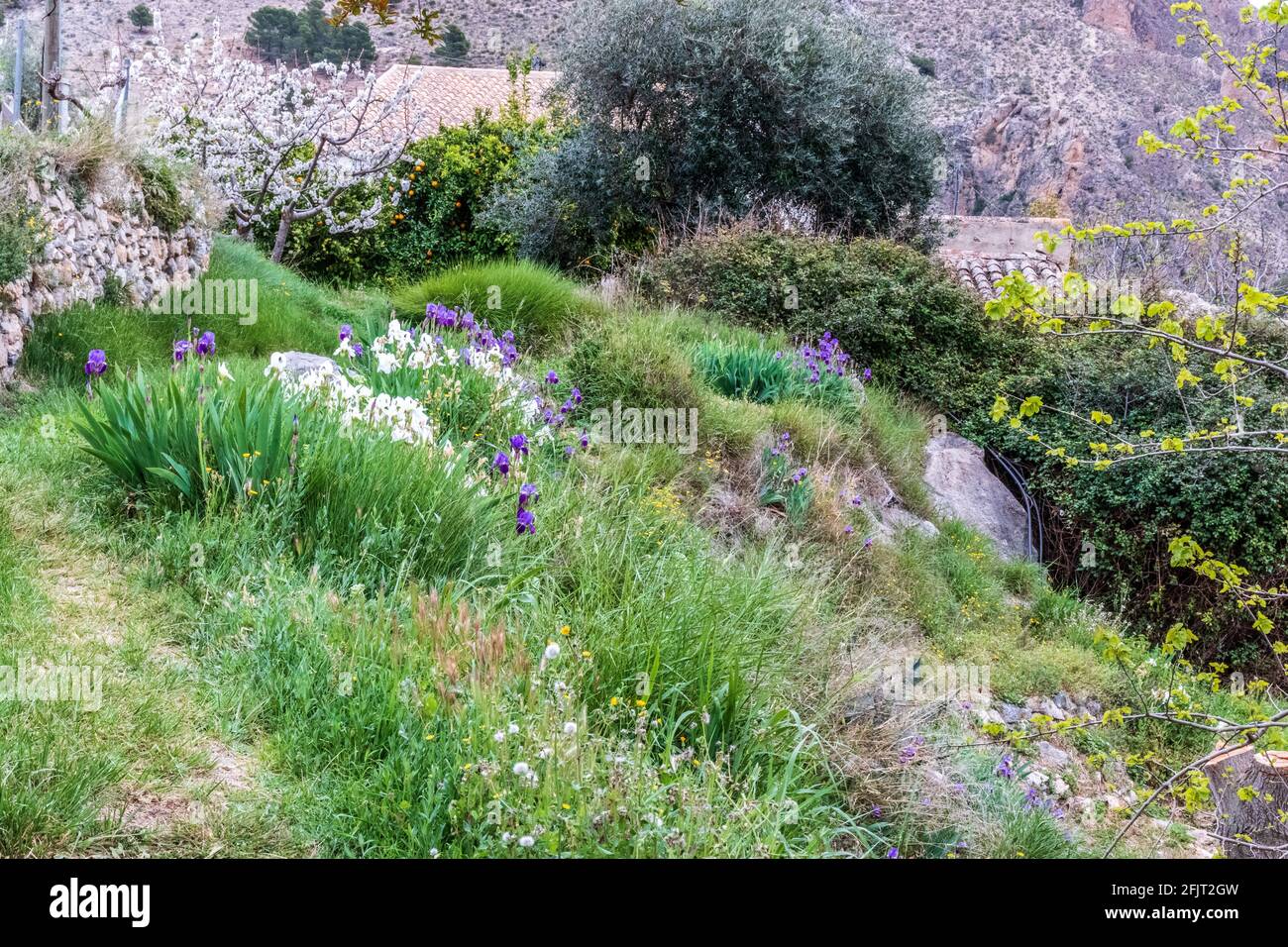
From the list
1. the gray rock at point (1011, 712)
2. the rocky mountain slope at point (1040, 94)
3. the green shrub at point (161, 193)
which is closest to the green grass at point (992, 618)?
the gray rock at point (1011, 712)

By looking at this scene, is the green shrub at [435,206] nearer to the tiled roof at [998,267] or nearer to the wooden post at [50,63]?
the wooden post at [50,63]

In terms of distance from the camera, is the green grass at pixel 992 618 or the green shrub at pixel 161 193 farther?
the green shrub at pixel 161 193

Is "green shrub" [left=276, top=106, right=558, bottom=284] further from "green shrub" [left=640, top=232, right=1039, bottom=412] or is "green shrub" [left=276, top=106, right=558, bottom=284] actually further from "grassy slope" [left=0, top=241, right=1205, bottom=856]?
"grassy slope" [left=0, top=241, right=1205, bottom=856]

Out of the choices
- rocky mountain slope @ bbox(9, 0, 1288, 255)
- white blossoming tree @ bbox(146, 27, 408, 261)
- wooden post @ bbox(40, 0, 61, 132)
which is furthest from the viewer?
rocky mountain slope @ bbox(9, 0, 1288, 255)

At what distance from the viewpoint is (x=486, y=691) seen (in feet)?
8.36

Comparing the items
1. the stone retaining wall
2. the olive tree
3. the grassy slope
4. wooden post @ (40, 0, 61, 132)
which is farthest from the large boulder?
wooden post @ (40, 0, 61, 132)

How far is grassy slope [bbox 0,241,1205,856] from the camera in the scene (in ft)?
7.22

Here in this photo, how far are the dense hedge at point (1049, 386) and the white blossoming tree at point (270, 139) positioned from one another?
17.1 feet

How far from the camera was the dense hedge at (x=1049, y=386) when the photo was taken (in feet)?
27.4

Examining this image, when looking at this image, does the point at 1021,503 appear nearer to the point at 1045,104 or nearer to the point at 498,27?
the point at 498,27

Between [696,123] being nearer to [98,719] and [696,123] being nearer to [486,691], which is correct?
[486,691]

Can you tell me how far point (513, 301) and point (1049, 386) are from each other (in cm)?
599

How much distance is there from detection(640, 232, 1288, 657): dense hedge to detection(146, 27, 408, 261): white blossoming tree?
5.21 metres
